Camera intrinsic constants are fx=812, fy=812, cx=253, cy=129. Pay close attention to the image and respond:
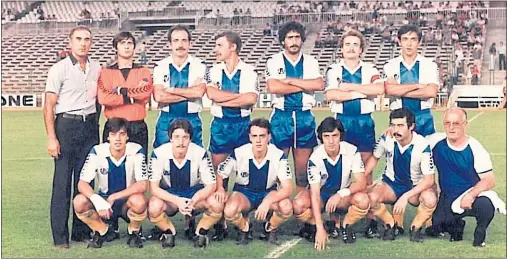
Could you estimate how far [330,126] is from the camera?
397 centimetres

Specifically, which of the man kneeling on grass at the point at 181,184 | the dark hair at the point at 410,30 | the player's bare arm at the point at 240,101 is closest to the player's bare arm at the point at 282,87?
the player's bare arm at the point at 240,101

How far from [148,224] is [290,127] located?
0.88 m

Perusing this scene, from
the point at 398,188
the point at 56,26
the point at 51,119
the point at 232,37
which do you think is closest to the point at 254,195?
the point at 398,188

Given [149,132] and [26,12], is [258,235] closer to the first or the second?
[149,132]

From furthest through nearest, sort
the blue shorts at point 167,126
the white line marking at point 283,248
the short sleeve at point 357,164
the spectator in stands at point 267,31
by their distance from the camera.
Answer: the spectator in stands at point 267,31 → the blue shorts at point 167,126 → the short sleeve at point 357,164 → the white line marking at point 283,248

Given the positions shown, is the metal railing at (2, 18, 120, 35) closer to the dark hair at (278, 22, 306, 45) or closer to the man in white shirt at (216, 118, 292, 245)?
the dark hair at (278, 22, 306, 45)

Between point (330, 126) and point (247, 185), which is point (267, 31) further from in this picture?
point (247, 185)

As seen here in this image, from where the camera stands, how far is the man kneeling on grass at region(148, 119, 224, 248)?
3.97 meters

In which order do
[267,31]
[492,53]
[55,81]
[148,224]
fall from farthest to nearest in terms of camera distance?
[492,53] < [267,31] < [148,224] < [55,81]

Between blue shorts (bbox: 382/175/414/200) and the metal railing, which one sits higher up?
the metal railing

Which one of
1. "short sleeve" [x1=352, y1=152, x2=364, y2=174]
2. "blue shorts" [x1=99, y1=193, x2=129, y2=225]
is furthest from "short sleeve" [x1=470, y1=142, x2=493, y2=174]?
"blue shorts" [x1=99, y1=193, x2=129, y2=225]

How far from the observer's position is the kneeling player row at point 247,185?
3.97m

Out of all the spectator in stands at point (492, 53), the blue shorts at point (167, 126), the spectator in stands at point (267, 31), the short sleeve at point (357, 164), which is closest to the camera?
the short sleeve at point (357, 164)

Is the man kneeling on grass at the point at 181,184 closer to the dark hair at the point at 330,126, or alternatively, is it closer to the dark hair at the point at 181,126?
the dark hair at the point at 181,126
